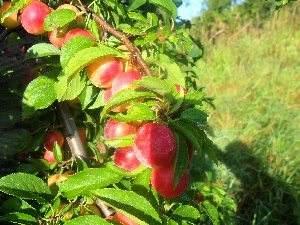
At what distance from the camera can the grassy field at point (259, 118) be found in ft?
8.84

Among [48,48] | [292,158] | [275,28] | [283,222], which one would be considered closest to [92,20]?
[48,48]

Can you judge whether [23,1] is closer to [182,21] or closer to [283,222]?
[182,21]

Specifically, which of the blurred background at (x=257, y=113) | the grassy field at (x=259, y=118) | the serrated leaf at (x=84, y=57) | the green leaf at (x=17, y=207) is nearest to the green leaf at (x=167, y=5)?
the serrated leaf at (x=84, y=57)

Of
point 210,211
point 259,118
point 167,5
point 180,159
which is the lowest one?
point 210,211

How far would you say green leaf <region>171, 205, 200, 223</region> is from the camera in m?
0.70

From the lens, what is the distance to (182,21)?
65.6 inches

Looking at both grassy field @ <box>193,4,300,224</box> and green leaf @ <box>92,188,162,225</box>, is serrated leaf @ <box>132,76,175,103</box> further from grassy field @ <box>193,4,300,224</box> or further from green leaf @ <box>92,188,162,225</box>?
grassy field @ <box>193,4,300,224</box>

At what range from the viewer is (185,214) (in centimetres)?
71

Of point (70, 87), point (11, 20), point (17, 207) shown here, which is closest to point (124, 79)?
point (70, 87)

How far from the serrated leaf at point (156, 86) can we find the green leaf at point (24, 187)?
0.24m

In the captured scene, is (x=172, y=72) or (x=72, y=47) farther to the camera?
(x=172, y=72)

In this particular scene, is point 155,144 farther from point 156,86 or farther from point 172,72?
point 172,72

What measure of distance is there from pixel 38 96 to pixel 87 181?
0.80 feet

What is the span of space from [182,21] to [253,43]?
3.72 meters
